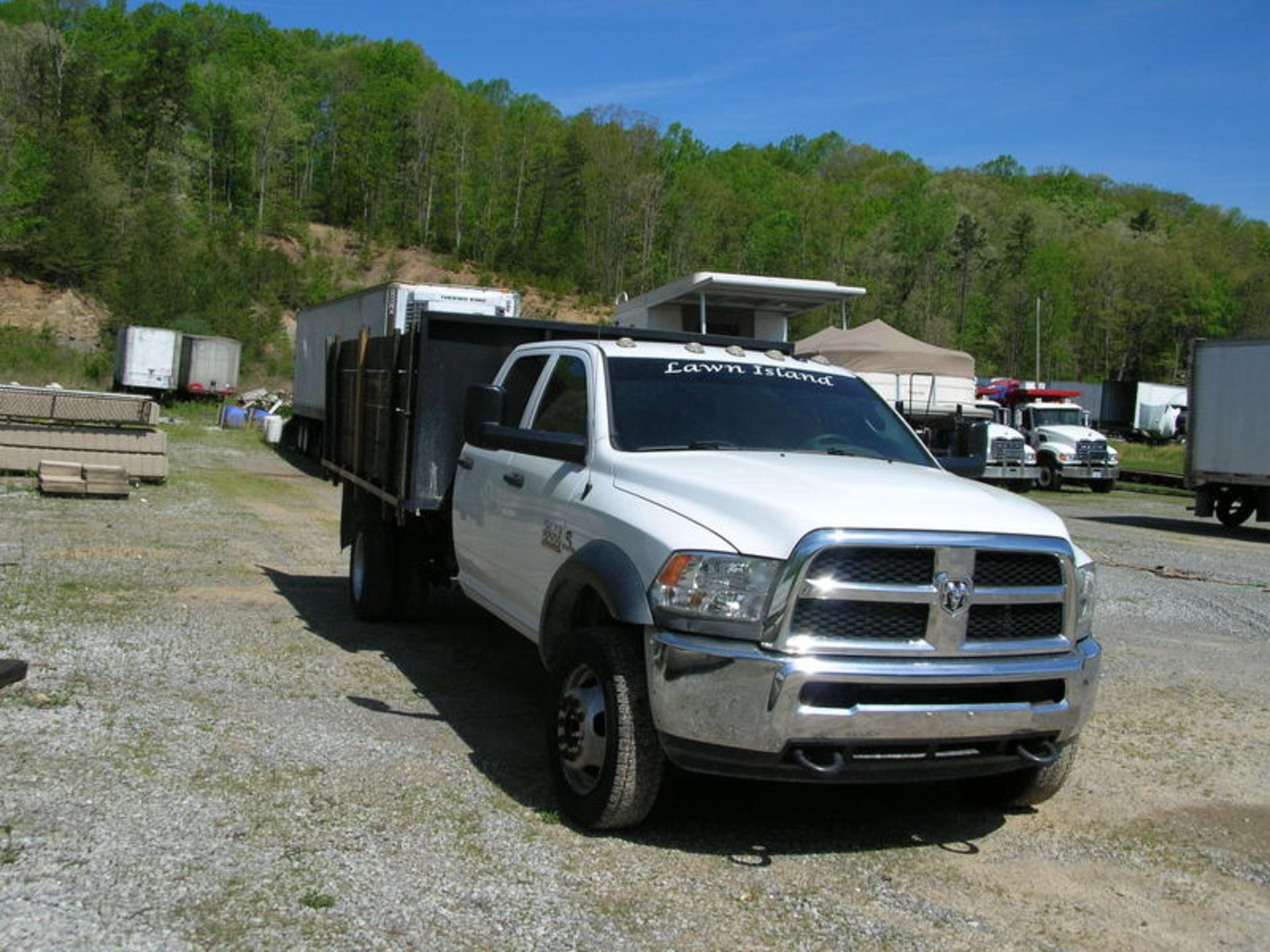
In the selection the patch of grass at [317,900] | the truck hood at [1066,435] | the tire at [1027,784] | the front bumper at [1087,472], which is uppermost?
the truck hood at [1066,435]

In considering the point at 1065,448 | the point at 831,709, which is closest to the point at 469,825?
the point at 831,709

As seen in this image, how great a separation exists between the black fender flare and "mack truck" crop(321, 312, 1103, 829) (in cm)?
1

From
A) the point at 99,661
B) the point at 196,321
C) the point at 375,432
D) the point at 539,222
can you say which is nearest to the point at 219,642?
the point at 99,661

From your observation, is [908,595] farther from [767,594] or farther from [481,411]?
[481,411]

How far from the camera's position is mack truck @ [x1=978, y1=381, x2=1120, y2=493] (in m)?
29.6

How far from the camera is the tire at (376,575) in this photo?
837cm

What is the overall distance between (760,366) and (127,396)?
1383cm

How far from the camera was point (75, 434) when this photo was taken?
16.9 metres

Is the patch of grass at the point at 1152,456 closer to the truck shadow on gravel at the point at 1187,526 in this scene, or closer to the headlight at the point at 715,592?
the truck shadow on gravel at the point at 1187,526

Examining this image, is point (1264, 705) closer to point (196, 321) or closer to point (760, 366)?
point (760, 366)

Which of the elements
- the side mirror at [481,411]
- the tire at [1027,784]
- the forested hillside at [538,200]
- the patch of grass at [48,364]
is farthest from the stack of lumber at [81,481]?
the forested hillside at [538,200]

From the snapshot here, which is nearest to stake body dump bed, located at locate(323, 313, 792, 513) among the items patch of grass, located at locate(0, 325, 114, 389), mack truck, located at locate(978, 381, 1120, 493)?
mack truck, located at locate(978, 381, 1120, 493)

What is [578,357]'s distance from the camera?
5.96 m

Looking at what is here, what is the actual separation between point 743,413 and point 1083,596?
1820 mm
